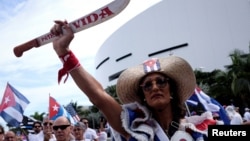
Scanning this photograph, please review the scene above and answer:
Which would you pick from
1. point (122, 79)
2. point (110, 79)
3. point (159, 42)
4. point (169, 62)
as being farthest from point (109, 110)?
point (110, 79)

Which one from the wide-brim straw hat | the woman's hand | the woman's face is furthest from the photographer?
the wide-brim straw hat

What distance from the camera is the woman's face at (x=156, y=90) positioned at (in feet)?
7.17

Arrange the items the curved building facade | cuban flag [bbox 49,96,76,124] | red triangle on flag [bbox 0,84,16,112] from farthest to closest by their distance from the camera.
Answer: the curved building facade → red triangle on flag [bbox 0,84,16,112] → cuban flag [bbox 49,96,76,124]

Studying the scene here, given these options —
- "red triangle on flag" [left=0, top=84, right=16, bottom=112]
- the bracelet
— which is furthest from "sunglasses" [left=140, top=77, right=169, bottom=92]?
"red triangle on flag" [left=0, top=84, right=16, bottom=112]

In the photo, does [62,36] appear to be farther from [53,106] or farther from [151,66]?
[53,106]

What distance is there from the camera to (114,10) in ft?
6.24

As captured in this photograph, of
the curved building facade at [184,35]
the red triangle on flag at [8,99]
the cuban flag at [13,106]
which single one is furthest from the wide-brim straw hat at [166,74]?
the curved building facade at [184,35]

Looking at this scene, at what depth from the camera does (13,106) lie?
9.45 metres

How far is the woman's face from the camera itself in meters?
2.19

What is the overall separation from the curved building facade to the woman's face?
1892 inches

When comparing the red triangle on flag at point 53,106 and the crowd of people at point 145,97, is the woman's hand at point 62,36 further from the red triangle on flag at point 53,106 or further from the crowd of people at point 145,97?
the red triangle on flag at point 53,106

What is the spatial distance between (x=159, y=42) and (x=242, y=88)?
38.3 metres

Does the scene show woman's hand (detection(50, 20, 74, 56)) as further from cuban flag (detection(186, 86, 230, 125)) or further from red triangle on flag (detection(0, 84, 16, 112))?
red triangle on flag (detection(0, 84, 16, 112))

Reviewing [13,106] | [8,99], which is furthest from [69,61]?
[8,99]
